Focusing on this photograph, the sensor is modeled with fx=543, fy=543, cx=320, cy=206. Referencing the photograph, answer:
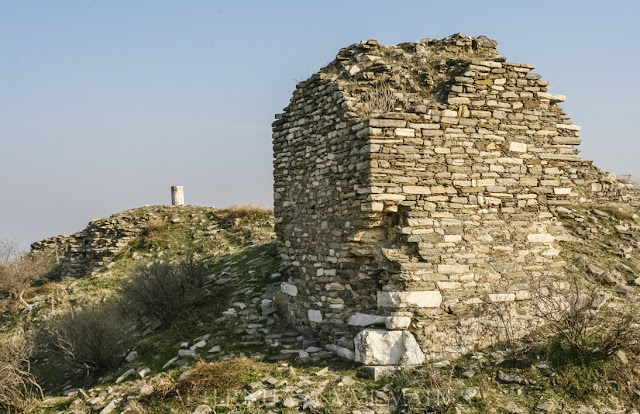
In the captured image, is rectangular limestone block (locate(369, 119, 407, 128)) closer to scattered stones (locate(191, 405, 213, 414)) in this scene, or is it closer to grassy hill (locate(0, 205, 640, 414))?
grassy hill (locate(0, 205, 640, 414))

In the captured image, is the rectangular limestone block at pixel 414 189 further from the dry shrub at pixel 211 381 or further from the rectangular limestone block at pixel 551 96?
the dry shrub at pixel 211 381

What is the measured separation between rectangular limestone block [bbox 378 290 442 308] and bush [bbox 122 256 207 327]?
4731 millimetres

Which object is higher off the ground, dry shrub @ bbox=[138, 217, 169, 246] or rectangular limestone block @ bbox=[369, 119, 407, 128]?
rectangular limestone block @ bbox=[369, 119, 407, 128]

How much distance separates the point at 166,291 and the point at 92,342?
1.74 meters

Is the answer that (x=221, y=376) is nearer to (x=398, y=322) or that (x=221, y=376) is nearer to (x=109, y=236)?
(x=398, y=322)

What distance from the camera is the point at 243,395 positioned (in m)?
6.52

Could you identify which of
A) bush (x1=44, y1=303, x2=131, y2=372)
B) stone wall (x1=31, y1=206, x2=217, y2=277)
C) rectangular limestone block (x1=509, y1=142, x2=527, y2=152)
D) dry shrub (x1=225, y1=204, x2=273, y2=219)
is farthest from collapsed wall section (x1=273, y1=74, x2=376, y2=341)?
stone wall (x1=31, y1=206, x2=217, y2=277)

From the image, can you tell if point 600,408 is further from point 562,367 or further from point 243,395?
point 243,395

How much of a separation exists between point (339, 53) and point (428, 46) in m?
1.37

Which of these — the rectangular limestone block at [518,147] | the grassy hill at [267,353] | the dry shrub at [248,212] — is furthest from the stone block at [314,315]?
the dry shrub at [248,212]

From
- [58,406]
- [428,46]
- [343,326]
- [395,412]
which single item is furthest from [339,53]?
[58,406]

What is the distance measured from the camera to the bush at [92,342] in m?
8.69

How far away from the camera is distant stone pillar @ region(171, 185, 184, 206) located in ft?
62.7

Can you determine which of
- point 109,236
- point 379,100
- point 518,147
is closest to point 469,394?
point 518,147
